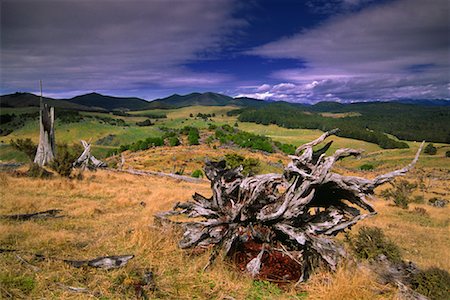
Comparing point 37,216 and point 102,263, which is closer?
point 102,263

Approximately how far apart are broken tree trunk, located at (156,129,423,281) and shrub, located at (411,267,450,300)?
1.45m

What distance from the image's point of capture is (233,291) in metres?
5.64

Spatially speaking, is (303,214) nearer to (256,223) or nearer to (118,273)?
(256,223)

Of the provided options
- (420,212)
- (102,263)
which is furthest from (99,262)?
(420,212)

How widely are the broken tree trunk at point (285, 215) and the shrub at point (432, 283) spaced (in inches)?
57.0

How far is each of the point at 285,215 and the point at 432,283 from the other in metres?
2.91

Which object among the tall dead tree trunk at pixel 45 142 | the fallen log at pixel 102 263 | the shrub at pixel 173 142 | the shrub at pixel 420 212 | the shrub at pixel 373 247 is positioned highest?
the tall dead tree trunk at pixel 45 142

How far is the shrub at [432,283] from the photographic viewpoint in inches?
223

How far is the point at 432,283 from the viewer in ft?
19.0

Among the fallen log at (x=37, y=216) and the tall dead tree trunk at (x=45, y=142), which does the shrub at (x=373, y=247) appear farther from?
the tall dead tree trunk at (x=45, y=142)

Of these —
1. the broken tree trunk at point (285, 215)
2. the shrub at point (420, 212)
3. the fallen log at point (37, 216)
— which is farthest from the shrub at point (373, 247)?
the shrub at point (420, 212)

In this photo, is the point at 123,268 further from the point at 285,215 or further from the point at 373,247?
the point at 373,247

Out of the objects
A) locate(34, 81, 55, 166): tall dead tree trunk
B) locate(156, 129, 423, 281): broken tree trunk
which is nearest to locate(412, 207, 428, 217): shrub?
locate(156, 129, 423, 281): broken tree trunk

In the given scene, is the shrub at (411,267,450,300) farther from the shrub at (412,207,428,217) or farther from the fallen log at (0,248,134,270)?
the shrub at (412,207,428,217)
